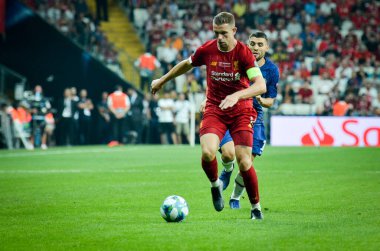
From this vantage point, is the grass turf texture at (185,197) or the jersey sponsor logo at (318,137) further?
the jersey sponsor logo at (318,137)

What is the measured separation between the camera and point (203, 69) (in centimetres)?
3438

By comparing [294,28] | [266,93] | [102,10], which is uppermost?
[102,10]

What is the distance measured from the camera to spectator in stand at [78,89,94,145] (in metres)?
31.4

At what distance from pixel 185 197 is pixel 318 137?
700 inches

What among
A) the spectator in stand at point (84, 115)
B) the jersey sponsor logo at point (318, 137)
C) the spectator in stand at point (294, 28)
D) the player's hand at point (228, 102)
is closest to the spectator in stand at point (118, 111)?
the spectator in stand at point (84, 115)

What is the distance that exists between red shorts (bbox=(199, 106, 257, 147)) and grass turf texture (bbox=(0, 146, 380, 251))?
98 centimetres

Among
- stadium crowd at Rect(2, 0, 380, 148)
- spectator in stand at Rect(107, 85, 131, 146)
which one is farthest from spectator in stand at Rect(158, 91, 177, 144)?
spectator in stand at Rect(107, 85, 131, 146)

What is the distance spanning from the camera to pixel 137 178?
54.7ft

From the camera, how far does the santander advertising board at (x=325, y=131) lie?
29047mm

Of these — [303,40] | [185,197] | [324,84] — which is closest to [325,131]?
[324,84]

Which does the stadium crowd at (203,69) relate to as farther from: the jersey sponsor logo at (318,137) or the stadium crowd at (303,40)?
the jersey sponsor logo at (318,137)

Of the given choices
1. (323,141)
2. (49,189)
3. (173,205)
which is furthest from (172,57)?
(173,205)

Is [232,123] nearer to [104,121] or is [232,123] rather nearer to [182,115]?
[182,115]

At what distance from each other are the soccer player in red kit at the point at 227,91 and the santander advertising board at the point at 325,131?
772 inches
